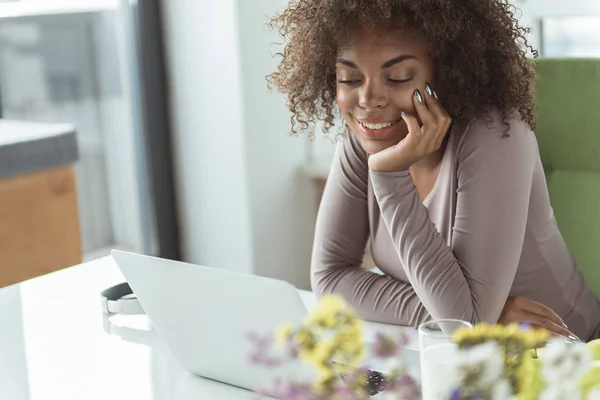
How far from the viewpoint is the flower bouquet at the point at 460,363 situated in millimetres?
467

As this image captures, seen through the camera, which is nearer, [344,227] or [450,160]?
[450,160]

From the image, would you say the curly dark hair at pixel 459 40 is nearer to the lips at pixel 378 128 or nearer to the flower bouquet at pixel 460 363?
the lips at pixel 378 128

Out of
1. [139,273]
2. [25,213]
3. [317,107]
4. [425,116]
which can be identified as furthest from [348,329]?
[25,213]

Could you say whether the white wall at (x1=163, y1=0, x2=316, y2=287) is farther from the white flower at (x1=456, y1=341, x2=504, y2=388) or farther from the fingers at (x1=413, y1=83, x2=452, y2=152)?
the white flower at (x1=456, y1=341, x2=504, y2=388)

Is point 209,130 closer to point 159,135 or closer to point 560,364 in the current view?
point 159,135

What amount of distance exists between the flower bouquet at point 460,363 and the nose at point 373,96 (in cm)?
84

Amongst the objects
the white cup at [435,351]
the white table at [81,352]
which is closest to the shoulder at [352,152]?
the white table at [81,352]

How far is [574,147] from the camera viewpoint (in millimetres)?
1465

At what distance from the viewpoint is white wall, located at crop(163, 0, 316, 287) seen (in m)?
2.65

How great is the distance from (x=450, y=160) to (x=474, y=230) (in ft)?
0.43

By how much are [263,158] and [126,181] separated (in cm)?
48

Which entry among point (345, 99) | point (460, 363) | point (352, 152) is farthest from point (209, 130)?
point (460, 363)

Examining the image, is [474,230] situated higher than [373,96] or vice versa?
[373,96]

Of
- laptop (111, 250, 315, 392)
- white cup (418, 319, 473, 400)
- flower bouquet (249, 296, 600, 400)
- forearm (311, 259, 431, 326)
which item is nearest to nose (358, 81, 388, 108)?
forearm (311, 259, 431, 326)
